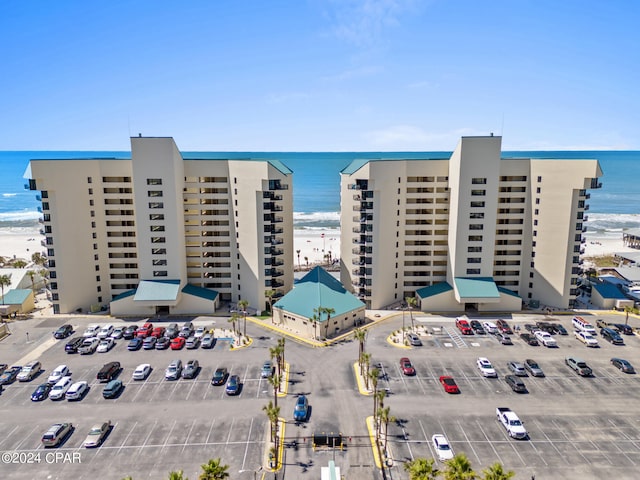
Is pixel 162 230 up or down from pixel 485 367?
up

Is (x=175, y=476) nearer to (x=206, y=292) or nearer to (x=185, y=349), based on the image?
(x=185, y=349)

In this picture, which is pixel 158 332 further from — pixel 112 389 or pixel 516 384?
pixel 516 384

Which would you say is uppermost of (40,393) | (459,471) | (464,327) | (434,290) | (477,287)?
(477,287)

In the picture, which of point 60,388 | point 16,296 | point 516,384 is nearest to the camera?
point 516,384

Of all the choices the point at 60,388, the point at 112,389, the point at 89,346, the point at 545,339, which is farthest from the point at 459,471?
the point at 89,346

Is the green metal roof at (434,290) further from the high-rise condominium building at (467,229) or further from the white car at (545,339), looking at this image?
the white car at (545,339)

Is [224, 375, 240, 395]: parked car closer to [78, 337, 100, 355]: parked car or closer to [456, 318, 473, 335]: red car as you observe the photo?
[78, 337, 100, 355]: parked car

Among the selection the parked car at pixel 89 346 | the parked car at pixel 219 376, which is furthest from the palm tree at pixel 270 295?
the parked car at pixel 89 346
